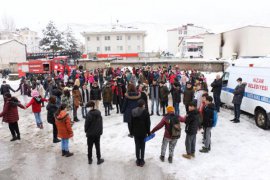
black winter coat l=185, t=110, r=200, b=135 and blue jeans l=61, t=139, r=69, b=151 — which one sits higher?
black winter coat l=185, t=110, r=200, b=135

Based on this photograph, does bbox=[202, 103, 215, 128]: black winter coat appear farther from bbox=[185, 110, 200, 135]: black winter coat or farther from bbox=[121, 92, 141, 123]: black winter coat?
bbox=[121, 92, 141, 123]: black winter coat

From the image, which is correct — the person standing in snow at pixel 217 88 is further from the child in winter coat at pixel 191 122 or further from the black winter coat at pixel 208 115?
the child in winter coat at pixel 191 122

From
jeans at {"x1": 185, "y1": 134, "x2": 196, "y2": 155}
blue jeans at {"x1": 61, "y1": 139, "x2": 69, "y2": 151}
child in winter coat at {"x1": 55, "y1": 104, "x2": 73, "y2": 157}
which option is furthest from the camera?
blue jeans at {"x1": 61, "y1": 139, "x2": 69, "y2": 151}

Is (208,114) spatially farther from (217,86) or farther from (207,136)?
(217,86)

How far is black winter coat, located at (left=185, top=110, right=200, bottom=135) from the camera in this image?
6668 mm

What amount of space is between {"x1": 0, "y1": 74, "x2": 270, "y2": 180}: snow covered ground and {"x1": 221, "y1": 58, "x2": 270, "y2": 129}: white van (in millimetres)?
594

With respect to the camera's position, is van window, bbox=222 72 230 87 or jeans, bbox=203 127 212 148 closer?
jeans, bbox=203 127 212 148

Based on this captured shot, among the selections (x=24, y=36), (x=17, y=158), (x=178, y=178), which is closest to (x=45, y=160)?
(x=17, y=158)

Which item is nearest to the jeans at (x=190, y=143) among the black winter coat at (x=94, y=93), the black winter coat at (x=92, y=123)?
the black winter coat at (x=92, y=123)

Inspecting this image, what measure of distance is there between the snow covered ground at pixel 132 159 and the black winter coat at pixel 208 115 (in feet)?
3.26

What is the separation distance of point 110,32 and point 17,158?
190 feet

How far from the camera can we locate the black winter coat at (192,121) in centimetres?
667

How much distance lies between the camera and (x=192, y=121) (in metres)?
6.70

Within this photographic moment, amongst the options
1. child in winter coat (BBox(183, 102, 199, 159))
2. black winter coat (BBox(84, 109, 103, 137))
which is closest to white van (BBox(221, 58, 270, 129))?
child in winter coat (BBox(183, 102, 199, 159))
